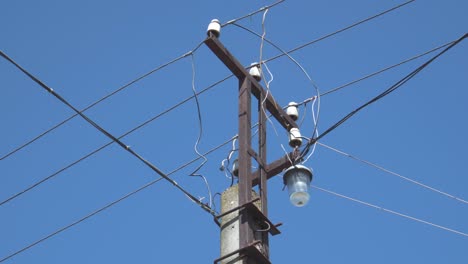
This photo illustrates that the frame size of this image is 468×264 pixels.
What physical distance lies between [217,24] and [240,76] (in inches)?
23.3

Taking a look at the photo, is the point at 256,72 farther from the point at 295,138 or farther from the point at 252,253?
the point at 252,253

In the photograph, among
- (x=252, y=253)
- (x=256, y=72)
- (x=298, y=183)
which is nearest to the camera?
(x=252, y=253)

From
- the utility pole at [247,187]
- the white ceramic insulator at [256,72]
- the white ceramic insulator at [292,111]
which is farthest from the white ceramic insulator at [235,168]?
the white ceramic insulator at [292,111]

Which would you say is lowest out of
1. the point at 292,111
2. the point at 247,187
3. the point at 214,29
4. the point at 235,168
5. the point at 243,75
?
the point at 247,187

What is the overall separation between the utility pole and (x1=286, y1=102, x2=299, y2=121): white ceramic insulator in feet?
0.77

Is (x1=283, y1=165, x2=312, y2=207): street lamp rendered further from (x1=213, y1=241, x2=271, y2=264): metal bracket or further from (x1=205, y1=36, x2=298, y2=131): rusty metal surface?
(x1=205, y1=36, x2=298, y2=131): rusty metal surface

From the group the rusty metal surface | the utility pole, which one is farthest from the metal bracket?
the rusty metal surface

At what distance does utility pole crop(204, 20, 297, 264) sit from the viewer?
6512 mm

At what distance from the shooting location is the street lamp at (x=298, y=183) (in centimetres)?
708

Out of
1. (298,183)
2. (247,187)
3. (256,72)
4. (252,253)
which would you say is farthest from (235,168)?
(252,253)

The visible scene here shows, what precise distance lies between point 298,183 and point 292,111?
1.82 metres

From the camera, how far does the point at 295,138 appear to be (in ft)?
26.5

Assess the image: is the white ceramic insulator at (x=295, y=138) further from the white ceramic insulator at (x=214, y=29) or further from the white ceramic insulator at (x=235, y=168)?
the white ceramic insulator at (x=214, y=29)

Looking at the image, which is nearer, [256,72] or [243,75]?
[243,75]
